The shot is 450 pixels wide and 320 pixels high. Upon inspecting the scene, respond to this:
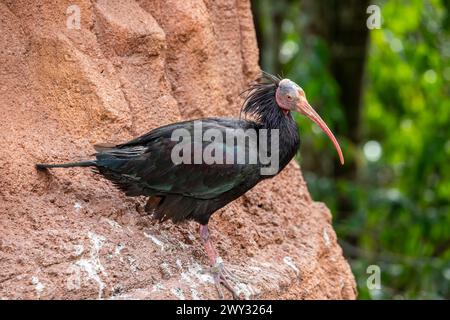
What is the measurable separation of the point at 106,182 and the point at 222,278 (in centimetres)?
121

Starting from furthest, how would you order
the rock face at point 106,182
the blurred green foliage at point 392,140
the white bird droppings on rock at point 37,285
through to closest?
the blurred green foliage at point 392,140, the rock face at point 106,182, the white bird droppings on rock at point 37,285

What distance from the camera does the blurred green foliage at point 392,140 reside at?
11789mm

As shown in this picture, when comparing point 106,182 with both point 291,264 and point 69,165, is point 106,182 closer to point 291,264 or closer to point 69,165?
point 69,165

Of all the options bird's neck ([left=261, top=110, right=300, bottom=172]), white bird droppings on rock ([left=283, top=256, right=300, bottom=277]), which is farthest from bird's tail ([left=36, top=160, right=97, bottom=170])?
white bird droppings on rock ([left=283, top=256, right=300, bottom=277])

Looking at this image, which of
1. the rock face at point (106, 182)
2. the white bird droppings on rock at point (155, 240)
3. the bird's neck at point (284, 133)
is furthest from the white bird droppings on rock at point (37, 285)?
the bird's neck at point (284, 133)

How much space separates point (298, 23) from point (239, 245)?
725 cm

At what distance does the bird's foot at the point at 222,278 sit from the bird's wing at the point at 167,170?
20.4 inches

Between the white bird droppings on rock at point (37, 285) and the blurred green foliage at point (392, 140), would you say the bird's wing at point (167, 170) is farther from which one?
the blurred green foliage at point (392, 140)

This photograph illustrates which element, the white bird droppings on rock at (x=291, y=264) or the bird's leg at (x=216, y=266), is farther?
the white bird droppings on rock at (x=291, y=264)

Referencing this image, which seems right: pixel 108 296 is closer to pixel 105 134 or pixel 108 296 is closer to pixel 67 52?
pixel 105 134

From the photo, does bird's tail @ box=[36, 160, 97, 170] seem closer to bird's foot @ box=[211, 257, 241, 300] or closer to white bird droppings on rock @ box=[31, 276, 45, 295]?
white bird droppings on rock @ box=[31, 276, 45, 295]

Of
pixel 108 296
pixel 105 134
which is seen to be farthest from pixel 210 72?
pixel 108 296
